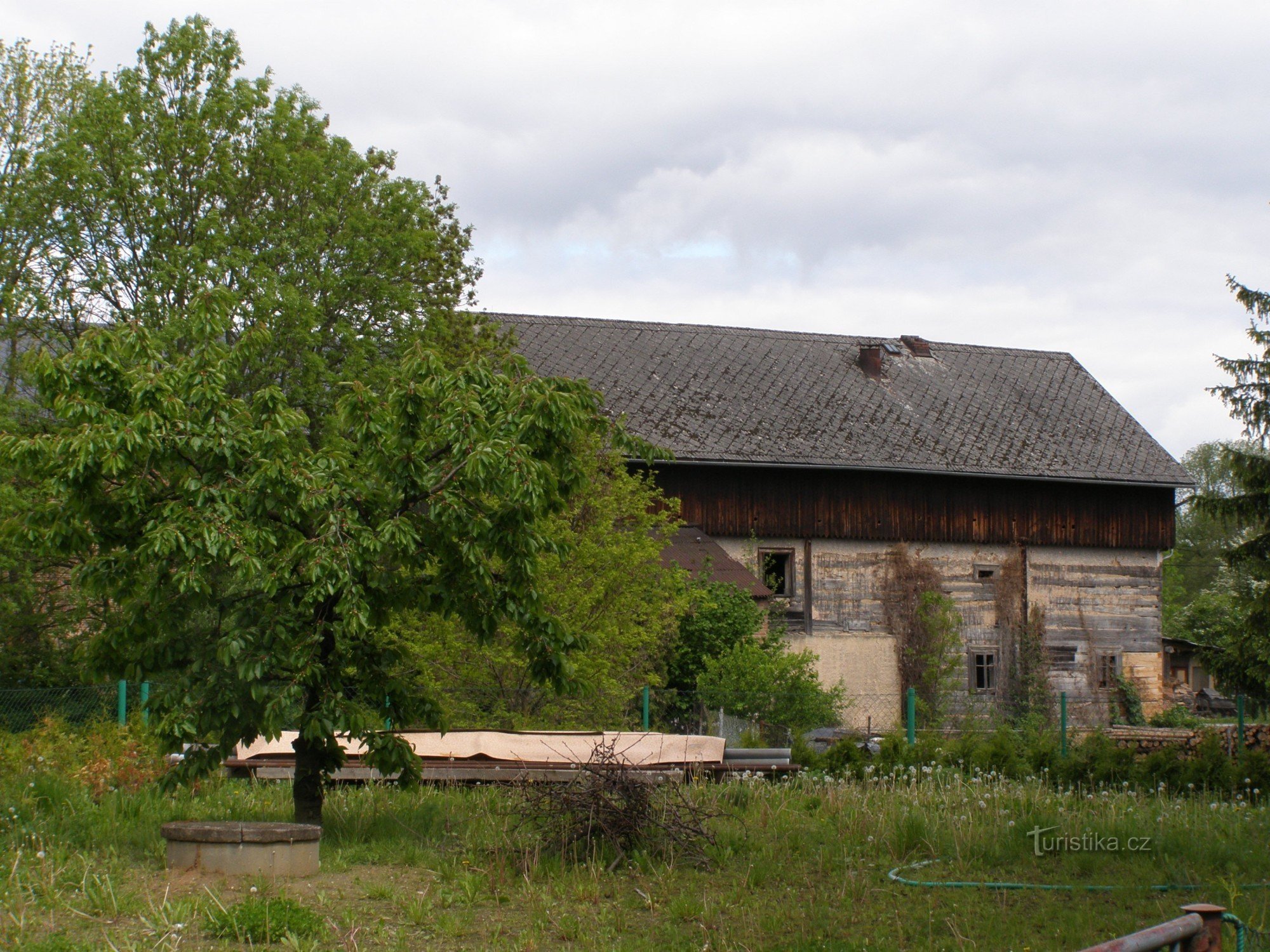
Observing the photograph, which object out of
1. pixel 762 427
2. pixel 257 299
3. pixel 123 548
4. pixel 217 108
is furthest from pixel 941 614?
pixel 123 548

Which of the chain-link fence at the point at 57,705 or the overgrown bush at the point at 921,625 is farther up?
the overgrown bush at the point at 921,625

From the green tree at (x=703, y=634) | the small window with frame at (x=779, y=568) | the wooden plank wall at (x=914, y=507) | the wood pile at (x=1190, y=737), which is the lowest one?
the wood pile at (x=1190, y=737)

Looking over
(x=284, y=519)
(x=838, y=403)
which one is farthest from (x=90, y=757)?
(x=838, y=403)

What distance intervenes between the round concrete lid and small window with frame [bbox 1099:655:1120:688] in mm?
26343

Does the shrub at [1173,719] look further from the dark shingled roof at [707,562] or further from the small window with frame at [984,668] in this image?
the dark shingled roof at [707,562]

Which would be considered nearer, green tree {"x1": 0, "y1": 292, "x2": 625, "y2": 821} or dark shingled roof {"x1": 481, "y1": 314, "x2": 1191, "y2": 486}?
green tree {"x1": 0, "y1": 292, "x2": 625, "y2": 821}

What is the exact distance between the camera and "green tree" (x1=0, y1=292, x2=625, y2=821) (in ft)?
29.8

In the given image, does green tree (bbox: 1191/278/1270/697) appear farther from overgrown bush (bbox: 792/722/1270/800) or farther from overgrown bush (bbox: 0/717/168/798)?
overgrown bush (bbox: 0/717/168/798)

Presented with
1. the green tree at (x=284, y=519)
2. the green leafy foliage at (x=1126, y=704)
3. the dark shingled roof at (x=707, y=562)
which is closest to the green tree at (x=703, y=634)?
the dark shingled roof at (x=707, y=562)

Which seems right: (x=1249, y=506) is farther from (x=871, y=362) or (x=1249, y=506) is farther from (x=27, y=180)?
(x=27, y=180)

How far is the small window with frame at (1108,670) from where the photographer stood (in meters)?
31.3

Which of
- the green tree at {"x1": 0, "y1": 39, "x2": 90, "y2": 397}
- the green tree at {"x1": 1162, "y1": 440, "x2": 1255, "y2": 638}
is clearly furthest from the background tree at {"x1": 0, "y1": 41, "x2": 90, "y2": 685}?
the green tree at {"x1": 1162, "y1": 440, "x2": 1255, "y2": 638}

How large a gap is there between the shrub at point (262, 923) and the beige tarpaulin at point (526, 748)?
21.1 ft

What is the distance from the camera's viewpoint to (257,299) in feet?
71.2
